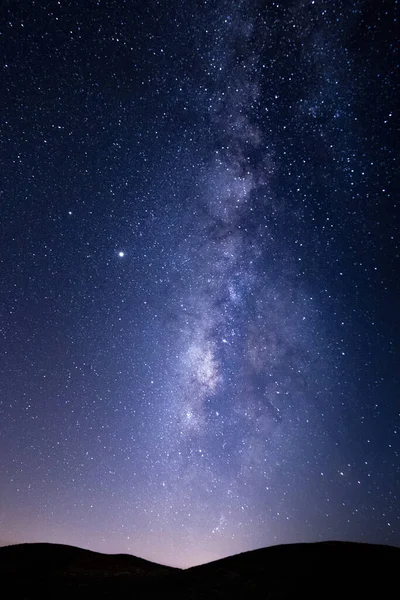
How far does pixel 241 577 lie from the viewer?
8336 millimetres

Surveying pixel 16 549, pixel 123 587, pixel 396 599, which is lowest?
pixel 396 599

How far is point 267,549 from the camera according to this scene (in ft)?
33.9

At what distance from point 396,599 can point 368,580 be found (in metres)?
0.81

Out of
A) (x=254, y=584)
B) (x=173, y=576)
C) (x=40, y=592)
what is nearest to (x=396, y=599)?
(x=254, y=584)

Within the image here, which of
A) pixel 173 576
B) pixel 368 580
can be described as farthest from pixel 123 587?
pixel 368 580

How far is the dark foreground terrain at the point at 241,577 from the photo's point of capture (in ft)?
23.5

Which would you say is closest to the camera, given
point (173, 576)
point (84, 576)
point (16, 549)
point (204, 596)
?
point (204, 596)

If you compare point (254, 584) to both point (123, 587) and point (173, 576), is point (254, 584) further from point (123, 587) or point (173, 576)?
point (123, 587)

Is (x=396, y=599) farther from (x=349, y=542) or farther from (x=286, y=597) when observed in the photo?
(x=349, y=542)

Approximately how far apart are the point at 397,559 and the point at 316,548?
2.13m

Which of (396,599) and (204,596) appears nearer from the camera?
(396,599)

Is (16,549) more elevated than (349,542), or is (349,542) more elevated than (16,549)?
(16,549)

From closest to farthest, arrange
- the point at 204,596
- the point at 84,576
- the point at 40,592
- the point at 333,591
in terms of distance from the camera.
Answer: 1. the point at 333,591
2. the point at 204,596
3. the point at 40,592
4. the point at 84,576

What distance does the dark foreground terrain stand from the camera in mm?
7148
